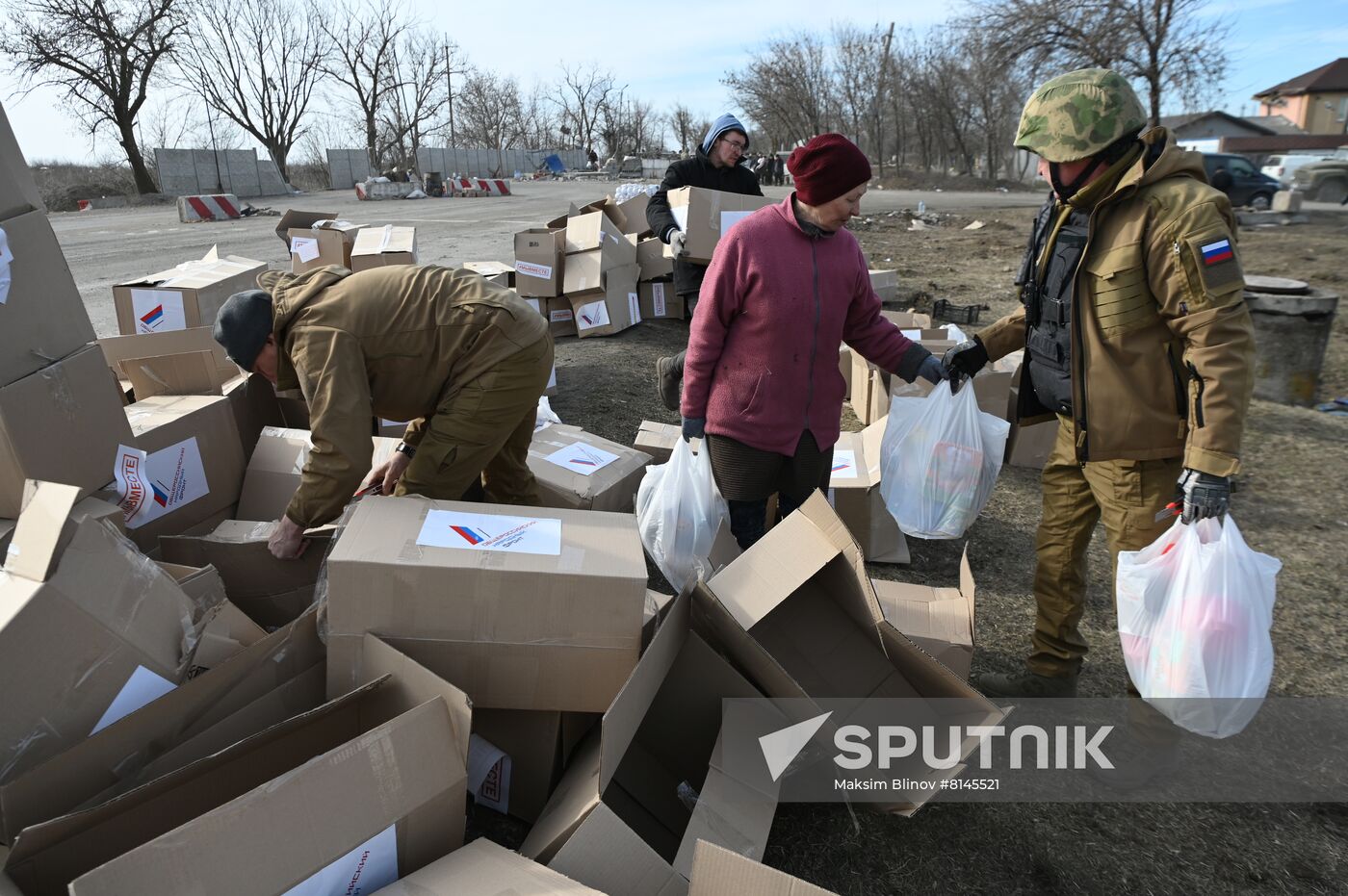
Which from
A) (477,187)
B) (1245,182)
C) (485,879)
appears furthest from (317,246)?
(477,187)

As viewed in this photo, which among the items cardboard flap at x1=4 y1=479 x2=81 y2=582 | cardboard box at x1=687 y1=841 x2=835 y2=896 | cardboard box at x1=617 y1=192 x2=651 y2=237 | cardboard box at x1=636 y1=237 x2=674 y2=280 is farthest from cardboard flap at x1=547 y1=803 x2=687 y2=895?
cardboard box at x1=617 y1=192 x2=651 y2=237

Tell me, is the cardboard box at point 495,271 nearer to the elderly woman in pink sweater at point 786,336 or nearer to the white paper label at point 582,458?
the white paper label at point 582,458

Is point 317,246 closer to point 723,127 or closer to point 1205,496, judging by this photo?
point 723,127

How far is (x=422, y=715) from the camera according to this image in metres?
1.35

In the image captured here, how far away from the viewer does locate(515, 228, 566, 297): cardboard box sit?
6199 millimetres

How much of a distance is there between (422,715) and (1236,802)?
211 cm

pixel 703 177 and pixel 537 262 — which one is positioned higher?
pixel 703 177

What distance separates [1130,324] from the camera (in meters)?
1.85

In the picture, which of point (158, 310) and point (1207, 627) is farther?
point (158, 310)

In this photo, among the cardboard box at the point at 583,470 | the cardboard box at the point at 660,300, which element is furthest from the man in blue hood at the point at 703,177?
the cardboard box at the point at 660,300

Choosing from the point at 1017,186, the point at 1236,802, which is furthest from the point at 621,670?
the point at 1017,186

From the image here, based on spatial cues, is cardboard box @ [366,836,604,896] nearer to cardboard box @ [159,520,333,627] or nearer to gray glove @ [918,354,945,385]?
cardboard box @ [159,520,333,627]

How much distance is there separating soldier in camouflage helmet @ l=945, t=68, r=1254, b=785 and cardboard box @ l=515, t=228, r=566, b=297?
4615 millimetres

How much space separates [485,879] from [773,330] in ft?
4.96
